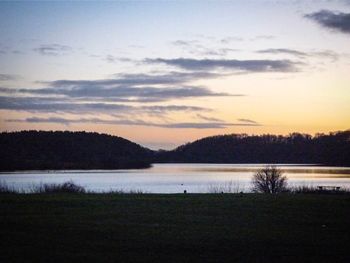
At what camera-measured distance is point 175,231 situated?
16.1 metres

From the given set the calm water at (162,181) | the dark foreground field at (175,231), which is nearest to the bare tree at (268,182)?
the calm water at (162,181)

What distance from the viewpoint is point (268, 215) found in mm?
19922

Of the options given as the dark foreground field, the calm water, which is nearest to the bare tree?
the calm water

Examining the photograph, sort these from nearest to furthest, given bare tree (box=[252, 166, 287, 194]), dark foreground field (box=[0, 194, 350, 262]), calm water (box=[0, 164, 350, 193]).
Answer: dark foreground field (box=[0, 194, 350, 262])
bare tree (box=[252, 166, 287, 194])
calm water (box=[0, 164, 350, 193])

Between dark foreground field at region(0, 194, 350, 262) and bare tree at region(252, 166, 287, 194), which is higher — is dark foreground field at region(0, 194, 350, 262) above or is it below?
below

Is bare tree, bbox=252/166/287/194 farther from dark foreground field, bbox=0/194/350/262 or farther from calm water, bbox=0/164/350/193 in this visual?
dark foreground field, bbox=0/194/350/262

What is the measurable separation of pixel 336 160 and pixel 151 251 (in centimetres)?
12826

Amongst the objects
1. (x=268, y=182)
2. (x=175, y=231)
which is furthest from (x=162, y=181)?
(x=175, y=231)

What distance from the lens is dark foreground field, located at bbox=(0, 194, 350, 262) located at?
12570 millimetres

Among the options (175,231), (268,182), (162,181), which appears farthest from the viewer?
(162,181)

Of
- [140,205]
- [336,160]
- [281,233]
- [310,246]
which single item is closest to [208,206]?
[140,205]

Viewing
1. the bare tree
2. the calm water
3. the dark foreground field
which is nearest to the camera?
the dark foreground field

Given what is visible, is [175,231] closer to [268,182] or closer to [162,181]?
[268,182]

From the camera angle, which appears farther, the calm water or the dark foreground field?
the calm water
